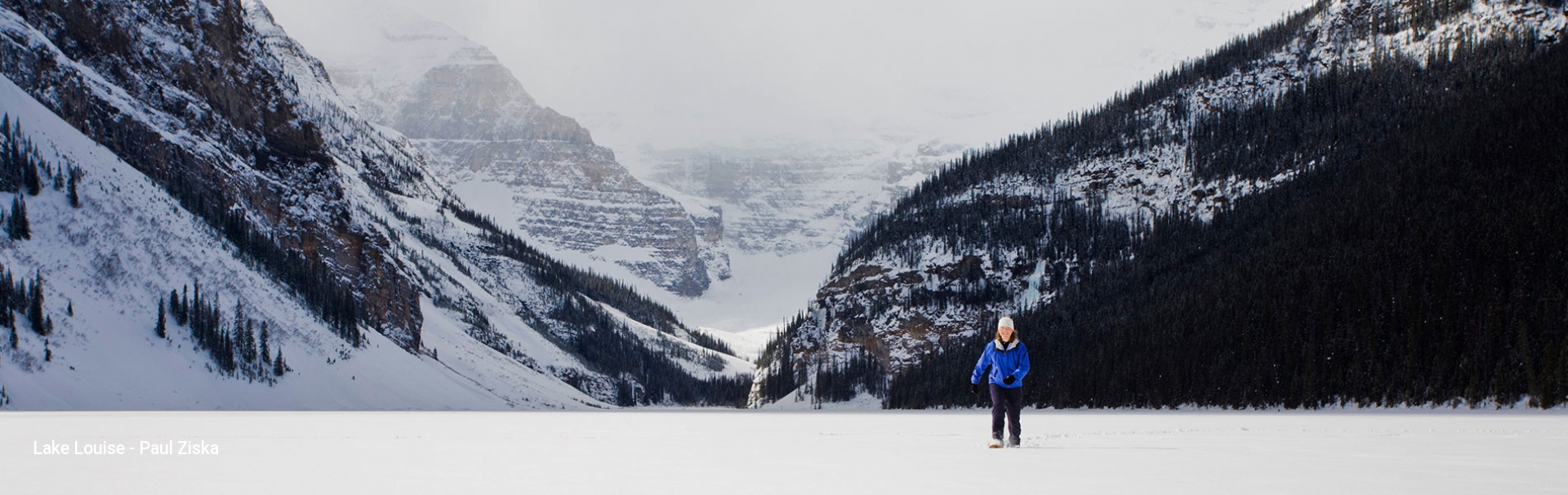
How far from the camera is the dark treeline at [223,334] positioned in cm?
9975

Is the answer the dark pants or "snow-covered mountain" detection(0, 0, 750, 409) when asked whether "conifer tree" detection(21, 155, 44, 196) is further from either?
the dark pants

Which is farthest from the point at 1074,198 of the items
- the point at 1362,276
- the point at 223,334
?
the point at 223,334

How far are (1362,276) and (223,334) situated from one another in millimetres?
93072

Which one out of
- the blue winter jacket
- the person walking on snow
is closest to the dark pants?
the person walking on snow

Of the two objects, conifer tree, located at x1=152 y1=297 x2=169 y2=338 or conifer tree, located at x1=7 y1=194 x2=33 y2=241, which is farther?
conifer tree, located at x1=152 y1=297 x2=169 y2=338

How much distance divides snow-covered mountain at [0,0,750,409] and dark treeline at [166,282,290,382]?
0.18m

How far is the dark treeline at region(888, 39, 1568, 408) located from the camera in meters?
74.4

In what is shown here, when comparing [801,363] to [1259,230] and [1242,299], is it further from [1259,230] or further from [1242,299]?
[1242,299]

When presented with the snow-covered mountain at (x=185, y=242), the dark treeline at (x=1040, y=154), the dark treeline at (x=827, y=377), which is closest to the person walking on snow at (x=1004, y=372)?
the snow-covered mountain at (x=185, y=242)

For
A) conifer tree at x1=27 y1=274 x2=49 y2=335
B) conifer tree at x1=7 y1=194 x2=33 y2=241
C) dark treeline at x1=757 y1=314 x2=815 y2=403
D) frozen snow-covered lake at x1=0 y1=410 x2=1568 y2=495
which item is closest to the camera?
frozen snow-covered lake at x1=0 y1=410 x2=1568 y2=495

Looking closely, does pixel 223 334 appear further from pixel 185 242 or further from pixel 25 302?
pixel 25 302

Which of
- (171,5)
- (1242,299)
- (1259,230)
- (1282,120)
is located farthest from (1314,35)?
(171,5)

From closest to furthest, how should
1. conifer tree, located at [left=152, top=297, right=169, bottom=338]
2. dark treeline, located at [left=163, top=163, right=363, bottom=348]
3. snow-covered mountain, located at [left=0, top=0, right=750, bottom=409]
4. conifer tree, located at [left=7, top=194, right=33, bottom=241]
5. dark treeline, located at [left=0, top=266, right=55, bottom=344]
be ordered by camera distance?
dark treeline, located at [left=0, top=266, right=55, bottom=344] → snow-covered mountain, located at [left=0, top=0, right=750, bottom=409] → conifer tree, located at [left=7, top=194, right=33, bottom=241] → conifer tree, located at [left=152, top=297, right=169, bottom=338] → dark treeline, located at [left=163, top=163, right=363, bottom=348]

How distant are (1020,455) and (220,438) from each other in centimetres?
1959
